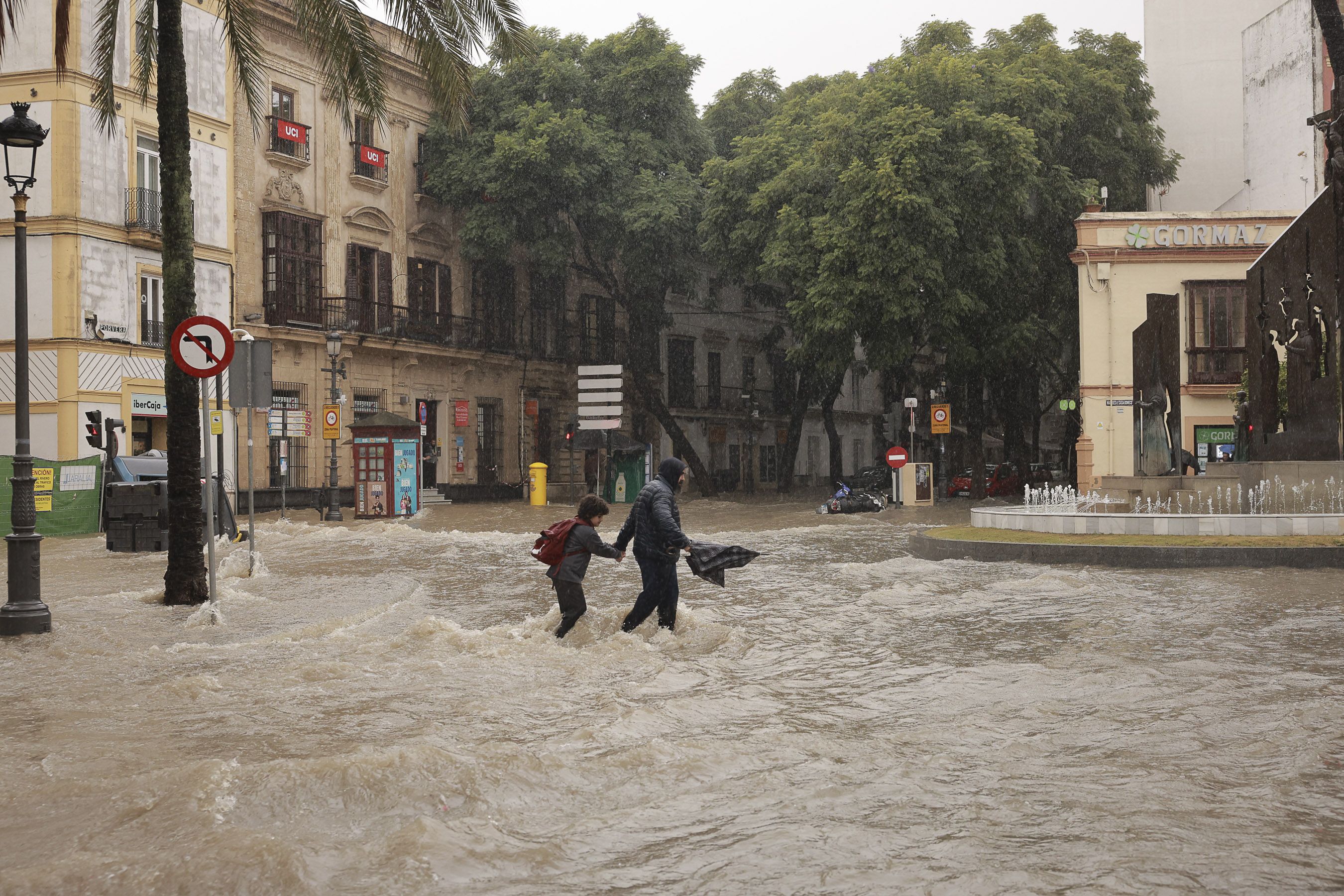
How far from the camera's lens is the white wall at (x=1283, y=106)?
38.8m

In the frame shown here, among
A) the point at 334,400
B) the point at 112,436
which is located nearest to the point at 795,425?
the point at 334,400

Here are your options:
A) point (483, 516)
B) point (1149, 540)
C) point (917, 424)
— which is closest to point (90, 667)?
point (1149, 540)

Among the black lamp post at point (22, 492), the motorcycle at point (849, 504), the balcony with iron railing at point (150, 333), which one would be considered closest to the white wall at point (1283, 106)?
the motorcycle at point (849, 504)

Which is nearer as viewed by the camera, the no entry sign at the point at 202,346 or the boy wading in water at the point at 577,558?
the boy wading in water at the point at 577,558

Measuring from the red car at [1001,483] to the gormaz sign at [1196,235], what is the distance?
10.1 meters

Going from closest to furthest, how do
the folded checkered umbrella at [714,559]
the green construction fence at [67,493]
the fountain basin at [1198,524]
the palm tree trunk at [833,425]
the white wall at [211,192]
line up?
the folded checkered umbrella at [714,559], the fountain basin at [1198,524], the green construction fence at [67,493], the white wall at [211,192], the palm tree trunk at [833,425]

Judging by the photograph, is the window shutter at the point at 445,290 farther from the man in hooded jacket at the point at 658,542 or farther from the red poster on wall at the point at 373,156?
the man in hooded jacket at the point at 658,542

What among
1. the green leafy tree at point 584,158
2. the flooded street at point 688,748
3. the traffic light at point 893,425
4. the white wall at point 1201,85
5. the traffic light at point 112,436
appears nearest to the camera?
the flooded street at point 688,748

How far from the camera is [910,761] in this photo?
20.5 feet

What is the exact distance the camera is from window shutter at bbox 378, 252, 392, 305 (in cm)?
3994

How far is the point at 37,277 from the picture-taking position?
30.1 metres

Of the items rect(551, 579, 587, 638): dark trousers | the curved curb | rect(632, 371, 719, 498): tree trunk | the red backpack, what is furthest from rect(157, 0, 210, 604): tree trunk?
rect(632, 371, 719, 498): tree trunk

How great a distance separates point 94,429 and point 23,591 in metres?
18.0

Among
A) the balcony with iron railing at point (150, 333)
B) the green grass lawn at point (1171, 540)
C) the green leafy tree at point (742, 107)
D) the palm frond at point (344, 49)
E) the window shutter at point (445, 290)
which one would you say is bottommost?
the green grass lawn at point (1171, 540)
